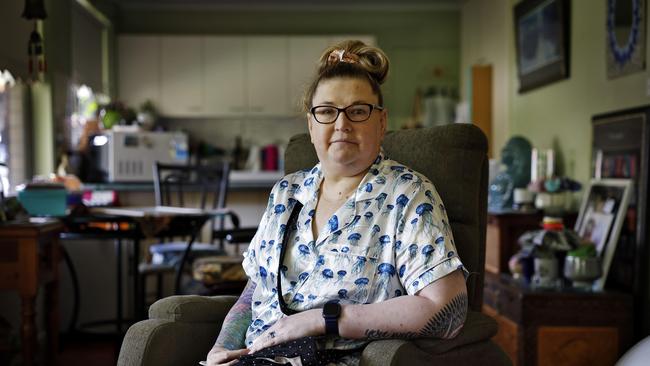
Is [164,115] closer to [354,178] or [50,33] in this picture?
[50,33]

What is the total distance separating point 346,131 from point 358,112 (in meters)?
0.05

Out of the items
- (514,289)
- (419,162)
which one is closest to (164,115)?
(514,289)

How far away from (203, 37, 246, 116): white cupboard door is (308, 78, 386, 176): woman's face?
541cm

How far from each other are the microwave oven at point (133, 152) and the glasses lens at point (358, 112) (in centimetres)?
443

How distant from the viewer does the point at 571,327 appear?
287 centimetres

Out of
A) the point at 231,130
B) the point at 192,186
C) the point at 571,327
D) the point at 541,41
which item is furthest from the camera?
the point at 231,130

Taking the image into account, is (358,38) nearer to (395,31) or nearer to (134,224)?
(395,31)

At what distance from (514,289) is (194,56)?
4.72m

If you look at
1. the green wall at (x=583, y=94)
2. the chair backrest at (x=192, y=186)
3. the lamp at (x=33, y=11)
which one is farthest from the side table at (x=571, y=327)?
the lamp at (x=33, y=11)

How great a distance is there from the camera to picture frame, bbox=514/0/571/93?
13.1 ft

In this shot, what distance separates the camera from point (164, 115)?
6934mm

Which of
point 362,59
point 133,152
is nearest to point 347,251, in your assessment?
point 362,59

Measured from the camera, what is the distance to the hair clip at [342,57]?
167cm

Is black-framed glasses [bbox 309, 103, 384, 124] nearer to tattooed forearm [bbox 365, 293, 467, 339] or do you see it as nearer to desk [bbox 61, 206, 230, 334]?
tattooed forearm [bbox 365, 293, 467, 339]
